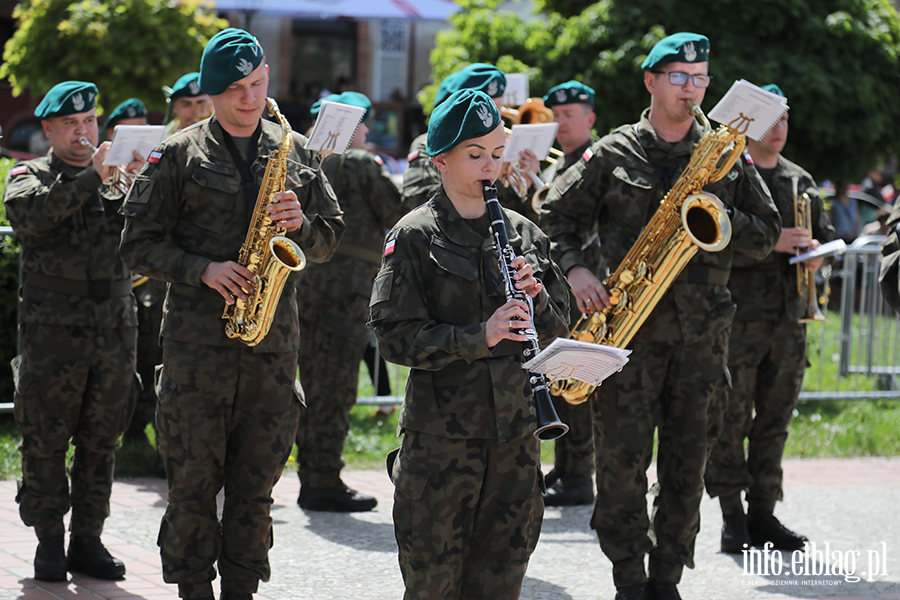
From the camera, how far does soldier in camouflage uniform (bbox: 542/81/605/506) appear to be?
7.00 meters

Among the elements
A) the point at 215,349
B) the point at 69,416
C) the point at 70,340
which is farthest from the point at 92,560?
the point at 215,349

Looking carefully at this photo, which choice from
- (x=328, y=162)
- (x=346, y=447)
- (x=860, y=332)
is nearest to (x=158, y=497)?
(x=346, y=447)

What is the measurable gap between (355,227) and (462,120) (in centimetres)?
324

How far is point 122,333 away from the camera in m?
5.27

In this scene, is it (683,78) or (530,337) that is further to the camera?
(683,78)

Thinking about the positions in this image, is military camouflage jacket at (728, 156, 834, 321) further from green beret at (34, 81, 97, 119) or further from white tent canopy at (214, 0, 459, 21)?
white tent canopy at (214, 0, 459, 21)

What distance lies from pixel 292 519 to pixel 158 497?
962 mm

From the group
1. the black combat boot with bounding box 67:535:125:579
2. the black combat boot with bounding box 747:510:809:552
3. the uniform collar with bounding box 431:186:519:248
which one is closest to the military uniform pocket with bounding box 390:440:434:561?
the uniform collar with bounding box 431:186:519:248

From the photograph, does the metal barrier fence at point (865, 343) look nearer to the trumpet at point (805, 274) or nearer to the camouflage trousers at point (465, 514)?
the trumpet at point (805, 274)

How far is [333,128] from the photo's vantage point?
4.97m

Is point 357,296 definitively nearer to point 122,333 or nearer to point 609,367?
point 122,333

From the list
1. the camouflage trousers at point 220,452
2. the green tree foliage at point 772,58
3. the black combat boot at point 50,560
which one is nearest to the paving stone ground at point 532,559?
the black combat boot at point 50,560

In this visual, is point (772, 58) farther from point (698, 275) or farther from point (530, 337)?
point (530, 337)

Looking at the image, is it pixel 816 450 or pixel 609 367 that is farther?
pixel 816 450
